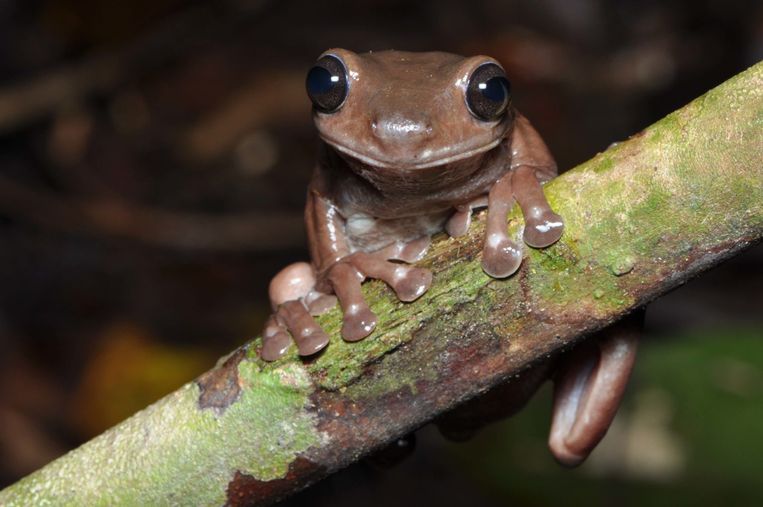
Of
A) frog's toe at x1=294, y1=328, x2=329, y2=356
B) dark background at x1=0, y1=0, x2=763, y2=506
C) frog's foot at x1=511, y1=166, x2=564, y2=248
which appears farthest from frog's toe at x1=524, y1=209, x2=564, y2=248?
dark background at x1=0, y1=0, x2=763, y2=506

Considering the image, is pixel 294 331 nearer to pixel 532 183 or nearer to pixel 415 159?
pixel 415 159

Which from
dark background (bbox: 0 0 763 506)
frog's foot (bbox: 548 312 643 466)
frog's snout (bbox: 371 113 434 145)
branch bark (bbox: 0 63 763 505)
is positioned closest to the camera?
branch bark (bbox: 0 63 763 505)

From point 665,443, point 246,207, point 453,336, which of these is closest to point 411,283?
point 453,336

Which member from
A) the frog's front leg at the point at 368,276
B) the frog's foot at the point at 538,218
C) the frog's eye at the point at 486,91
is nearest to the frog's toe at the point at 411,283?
the frog's front leg at the point at 368,276

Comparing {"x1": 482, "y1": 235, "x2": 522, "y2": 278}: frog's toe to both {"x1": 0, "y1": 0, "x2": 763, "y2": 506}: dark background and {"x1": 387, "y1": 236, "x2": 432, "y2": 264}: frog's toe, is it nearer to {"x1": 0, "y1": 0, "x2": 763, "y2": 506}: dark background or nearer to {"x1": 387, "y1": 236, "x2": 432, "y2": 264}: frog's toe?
{"x1": 387, "y1": 236, "x2": 432, "y2": 264}: frog's toe

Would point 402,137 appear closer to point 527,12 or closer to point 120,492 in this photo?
point 120,492
